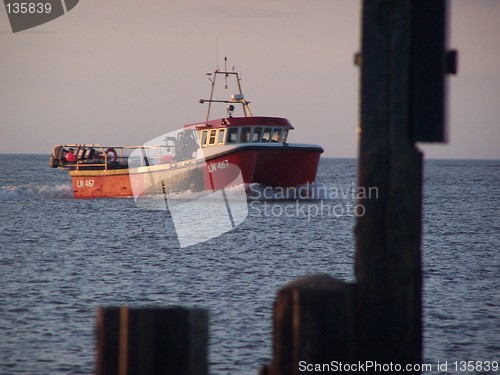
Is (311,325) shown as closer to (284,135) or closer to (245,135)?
(245,135)

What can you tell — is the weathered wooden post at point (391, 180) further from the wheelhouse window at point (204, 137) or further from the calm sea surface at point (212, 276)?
the wheelhouse window at point (204, 137)

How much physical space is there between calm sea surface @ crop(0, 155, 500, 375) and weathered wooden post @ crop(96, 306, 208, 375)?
600 cm

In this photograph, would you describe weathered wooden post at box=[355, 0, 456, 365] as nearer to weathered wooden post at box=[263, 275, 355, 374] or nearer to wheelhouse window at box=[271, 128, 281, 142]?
weathered wooden post at box=[263, 275, 355, 374]

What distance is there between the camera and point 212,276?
58.6ft

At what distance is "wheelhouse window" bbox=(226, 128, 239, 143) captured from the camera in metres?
35.2

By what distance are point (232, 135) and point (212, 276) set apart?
58.3 ft

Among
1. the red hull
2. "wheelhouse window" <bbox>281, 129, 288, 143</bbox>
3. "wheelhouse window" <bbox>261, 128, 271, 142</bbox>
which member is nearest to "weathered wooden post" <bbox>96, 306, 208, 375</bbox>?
the red hull

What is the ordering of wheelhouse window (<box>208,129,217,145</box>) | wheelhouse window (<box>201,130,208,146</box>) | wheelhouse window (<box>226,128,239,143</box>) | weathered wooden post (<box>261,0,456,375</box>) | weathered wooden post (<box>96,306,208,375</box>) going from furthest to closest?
1. wheelhouse window (<box>201,130,208,146</box>)
2. wheelhouse window (<box>208,129,217,145</box>)
3. wheelhouse window (<box>226,128,239,143</box>)
4. weathered wooden post (<box>261,0,456,375</box>)
5. weathered wooden post (<box>96,306,208,375</box>)

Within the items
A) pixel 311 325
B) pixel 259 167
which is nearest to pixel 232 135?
pixel 259 167

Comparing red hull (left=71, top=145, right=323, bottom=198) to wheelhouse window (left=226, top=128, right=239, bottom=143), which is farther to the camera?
wheelhouse window (left=226, top=128, right=239, bottom=143)

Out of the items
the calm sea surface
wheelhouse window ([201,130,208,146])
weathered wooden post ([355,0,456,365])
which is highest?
weathered wooden post ([355,0,456,365])

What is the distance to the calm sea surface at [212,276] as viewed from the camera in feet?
34.6

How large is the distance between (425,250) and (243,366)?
15222 mm

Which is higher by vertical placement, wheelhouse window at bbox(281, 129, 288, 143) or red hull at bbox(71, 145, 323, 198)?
wheelhouse window at bbox(281, 129, 288, 143)
